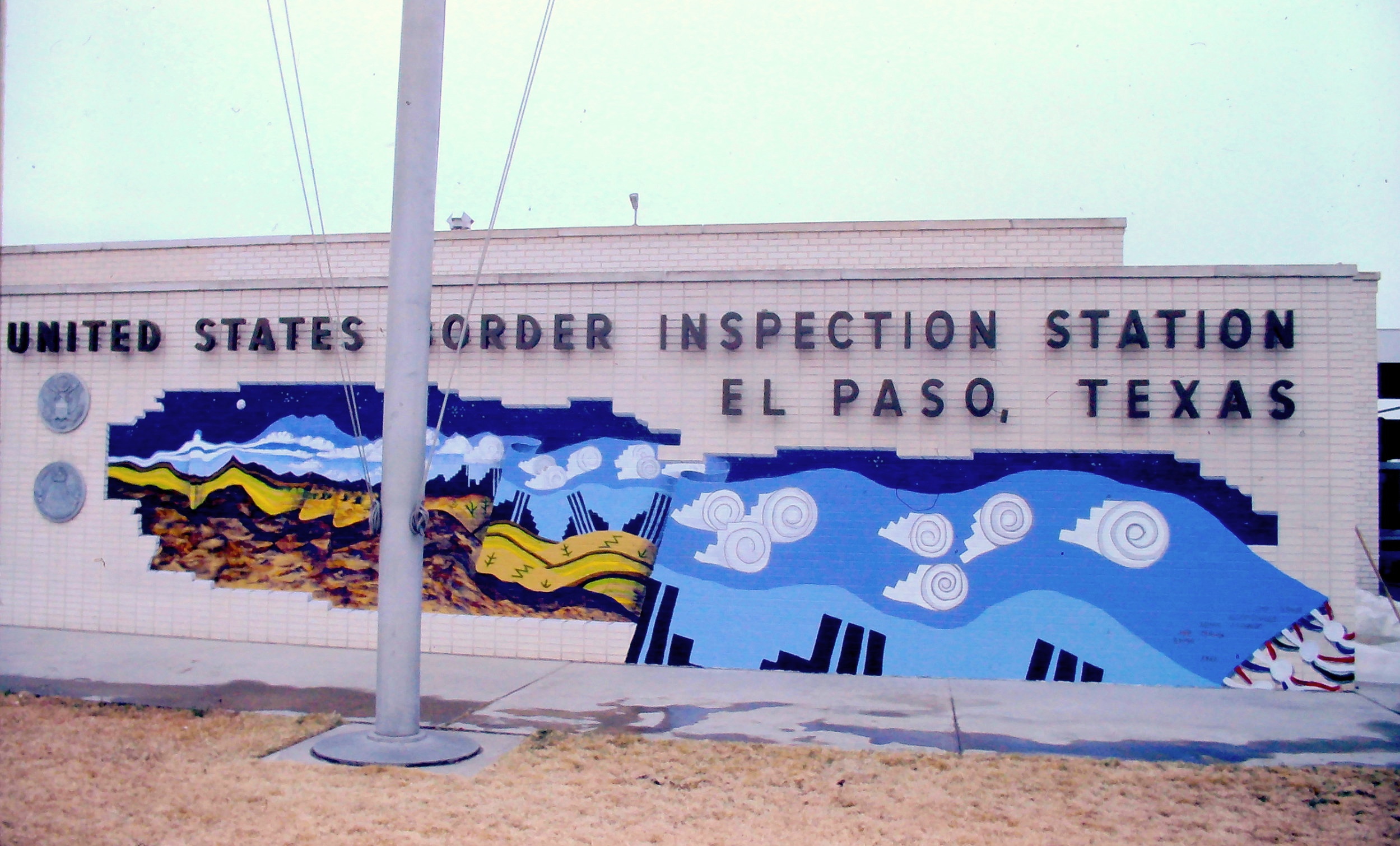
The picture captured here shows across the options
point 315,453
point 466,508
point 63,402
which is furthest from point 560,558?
point 63,402

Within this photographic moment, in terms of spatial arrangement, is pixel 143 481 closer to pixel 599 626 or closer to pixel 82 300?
pixel 82 300

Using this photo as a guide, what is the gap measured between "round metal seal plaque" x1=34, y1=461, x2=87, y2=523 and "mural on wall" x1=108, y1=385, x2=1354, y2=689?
215 cm

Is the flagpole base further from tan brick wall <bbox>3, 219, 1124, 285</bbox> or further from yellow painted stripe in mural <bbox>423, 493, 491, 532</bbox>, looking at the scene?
tan brick wall <bbox>3, 219, 1124, 285</bbox>

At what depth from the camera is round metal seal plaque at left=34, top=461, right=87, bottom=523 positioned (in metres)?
12.0

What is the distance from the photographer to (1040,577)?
10.1m

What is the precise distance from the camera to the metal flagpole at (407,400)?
7.21 meters

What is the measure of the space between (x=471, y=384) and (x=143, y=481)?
4.01 m

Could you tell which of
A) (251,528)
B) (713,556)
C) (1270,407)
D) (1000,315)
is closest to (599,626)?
(713,556)

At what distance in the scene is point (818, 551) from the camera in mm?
10336

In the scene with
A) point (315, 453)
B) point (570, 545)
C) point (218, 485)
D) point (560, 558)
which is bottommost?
point (560, 558)

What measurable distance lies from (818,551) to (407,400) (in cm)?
464

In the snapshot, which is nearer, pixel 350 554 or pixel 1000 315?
pixel 1000 315

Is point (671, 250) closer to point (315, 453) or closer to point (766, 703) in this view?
point (315, 453)

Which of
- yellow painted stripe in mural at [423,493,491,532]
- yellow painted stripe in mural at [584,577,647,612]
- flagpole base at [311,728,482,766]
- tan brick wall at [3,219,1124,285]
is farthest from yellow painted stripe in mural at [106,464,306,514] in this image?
flagpole base at [311,728,482,766]
